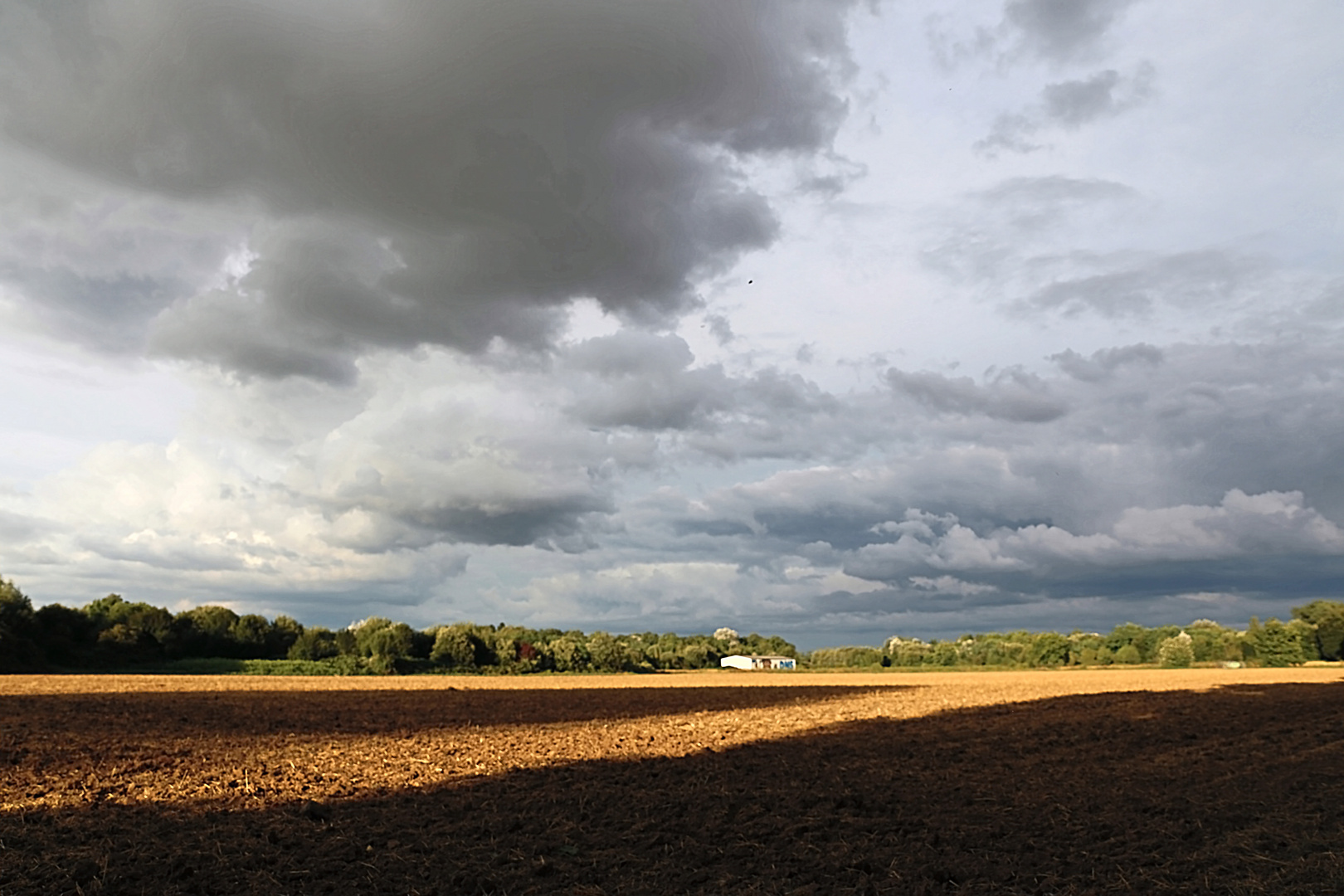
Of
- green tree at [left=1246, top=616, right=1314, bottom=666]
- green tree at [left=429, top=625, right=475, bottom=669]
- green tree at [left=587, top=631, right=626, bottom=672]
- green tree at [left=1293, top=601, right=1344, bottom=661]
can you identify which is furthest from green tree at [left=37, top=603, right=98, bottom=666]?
green tree at [left=1293, top=601, right=1344, bottom=661]

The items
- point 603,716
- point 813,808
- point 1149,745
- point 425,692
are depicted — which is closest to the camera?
point 813,808

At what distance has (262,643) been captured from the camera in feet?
317

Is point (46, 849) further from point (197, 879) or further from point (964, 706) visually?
point (964, 706)

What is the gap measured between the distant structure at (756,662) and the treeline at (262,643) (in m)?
32.4

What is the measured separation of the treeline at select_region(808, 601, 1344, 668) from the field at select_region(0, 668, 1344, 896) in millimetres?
102364

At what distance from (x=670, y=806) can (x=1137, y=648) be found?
136 metres

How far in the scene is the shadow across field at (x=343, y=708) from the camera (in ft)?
91.8

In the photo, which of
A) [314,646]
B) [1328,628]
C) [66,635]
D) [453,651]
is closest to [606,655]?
[453,651]

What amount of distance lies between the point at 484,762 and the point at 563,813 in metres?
6.64

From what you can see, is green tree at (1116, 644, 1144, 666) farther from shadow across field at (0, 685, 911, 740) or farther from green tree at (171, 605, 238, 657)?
green tree at (171, 605, 238, 657)

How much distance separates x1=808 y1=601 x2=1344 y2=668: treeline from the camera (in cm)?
11300

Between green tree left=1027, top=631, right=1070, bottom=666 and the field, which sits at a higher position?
the field

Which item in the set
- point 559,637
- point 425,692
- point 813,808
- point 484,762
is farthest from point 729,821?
point 559,637

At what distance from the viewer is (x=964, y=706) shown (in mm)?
38438
